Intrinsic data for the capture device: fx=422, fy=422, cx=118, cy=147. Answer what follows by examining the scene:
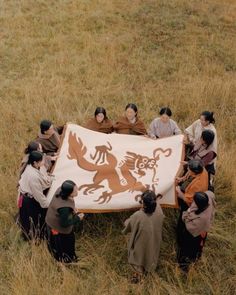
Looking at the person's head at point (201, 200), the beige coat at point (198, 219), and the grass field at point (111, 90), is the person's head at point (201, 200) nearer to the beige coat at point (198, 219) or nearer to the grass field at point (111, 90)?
the beige coat at point (198, 219)

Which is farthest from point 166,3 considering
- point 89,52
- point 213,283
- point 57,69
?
point 213,283

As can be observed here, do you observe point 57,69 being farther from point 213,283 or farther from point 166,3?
point 213,283

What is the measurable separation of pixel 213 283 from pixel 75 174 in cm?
242

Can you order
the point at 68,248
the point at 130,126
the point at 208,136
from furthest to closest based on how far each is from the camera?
the point at 130,126, the point at 208,136, the point at 68,248

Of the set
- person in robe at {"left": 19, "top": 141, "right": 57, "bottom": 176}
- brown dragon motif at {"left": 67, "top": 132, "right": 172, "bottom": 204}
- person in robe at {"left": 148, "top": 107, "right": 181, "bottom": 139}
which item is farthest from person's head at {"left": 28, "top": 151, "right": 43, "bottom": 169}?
person in robe at {"left": 148, "top": 107, "right": 181, "bottom": 139}

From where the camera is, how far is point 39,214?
19.0 feet

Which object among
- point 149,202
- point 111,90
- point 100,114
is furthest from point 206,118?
point 111,90

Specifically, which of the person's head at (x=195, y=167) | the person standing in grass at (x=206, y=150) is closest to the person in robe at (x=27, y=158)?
the person's head at (x=195, y=167)

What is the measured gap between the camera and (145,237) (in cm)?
504

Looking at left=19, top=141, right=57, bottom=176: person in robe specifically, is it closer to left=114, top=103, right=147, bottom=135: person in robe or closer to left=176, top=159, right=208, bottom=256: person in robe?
left=114, top=103, right=147, bottom=135: person in robe

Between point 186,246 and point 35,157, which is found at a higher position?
point 35,157

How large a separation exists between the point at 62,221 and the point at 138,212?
0.92 meters

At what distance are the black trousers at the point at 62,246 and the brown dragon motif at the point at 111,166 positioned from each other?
0.68 metres

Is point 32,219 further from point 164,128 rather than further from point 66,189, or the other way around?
point 164,128
